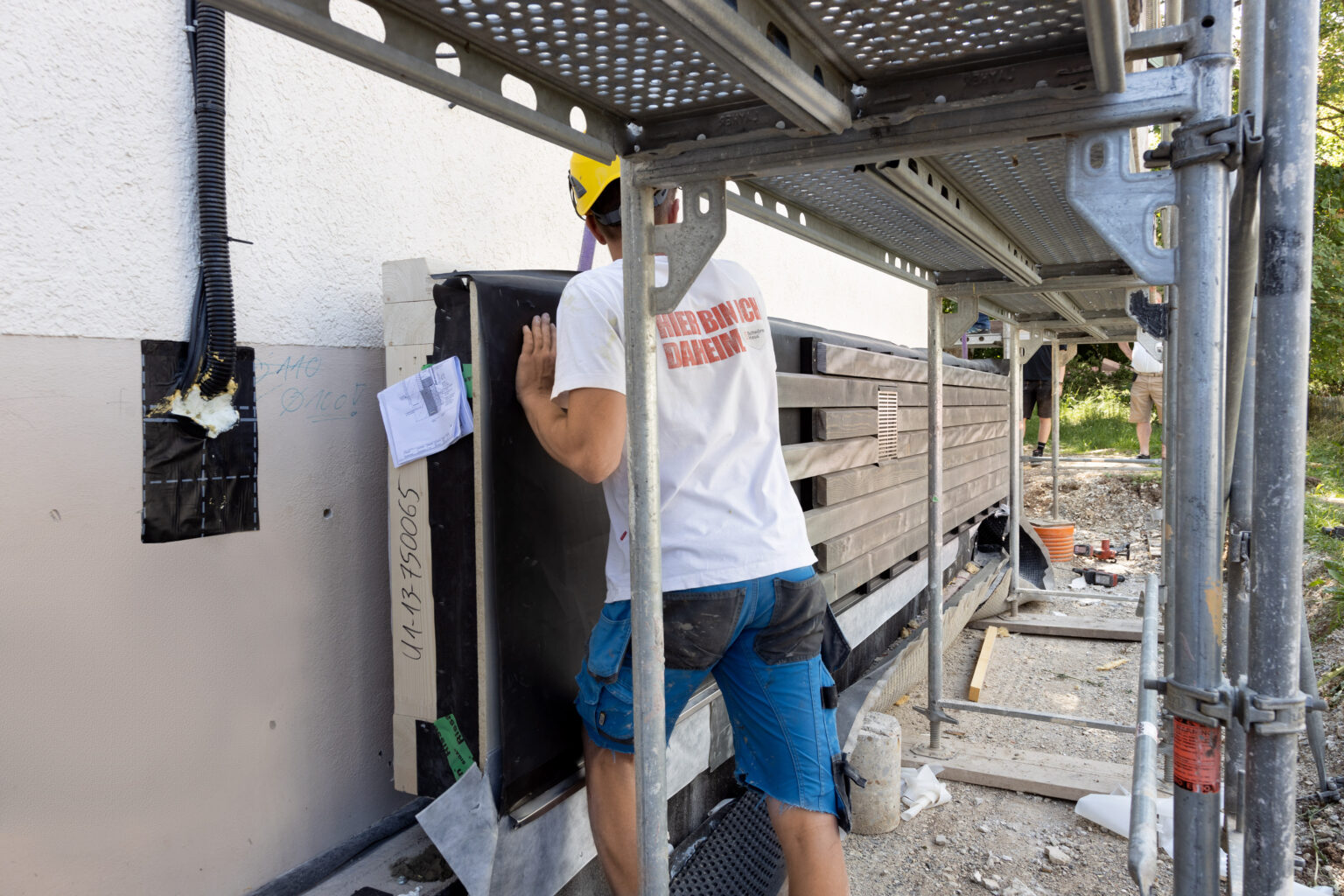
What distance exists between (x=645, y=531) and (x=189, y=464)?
1.17m

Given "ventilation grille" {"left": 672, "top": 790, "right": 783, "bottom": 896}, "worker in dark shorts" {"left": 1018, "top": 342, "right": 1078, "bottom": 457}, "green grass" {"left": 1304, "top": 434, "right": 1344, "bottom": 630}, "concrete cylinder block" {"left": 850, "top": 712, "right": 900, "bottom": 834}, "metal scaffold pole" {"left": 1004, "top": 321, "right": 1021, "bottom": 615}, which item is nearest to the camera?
"ventilation grille" {"left": 672, "top": 790, "right": 783, "bottom": 896}

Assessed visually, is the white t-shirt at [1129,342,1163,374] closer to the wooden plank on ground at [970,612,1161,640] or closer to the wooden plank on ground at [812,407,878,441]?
the wooden plank on ground at [970,612,1161,640]

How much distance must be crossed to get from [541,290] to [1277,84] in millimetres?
→ 1657

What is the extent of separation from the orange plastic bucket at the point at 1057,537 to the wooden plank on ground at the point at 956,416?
3.72 feet

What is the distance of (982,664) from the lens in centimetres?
575

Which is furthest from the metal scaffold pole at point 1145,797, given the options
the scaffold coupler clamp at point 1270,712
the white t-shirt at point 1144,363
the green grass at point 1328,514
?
the white t-shirt at point 1144,363

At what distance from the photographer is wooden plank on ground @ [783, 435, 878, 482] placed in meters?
3.66

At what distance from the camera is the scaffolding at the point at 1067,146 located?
4.26ft

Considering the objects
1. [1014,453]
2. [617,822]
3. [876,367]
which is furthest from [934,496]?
[1014,453]

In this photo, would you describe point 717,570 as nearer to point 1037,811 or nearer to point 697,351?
point 697,351

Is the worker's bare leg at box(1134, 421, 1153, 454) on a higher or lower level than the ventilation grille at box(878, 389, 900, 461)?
lower

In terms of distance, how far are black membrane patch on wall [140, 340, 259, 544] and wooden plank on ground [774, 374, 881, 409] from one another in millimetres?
1745

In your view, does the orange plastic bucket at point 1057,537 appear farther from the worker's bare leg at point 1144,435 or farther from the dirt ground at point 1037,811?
the worker's bare leg at point 1144,435

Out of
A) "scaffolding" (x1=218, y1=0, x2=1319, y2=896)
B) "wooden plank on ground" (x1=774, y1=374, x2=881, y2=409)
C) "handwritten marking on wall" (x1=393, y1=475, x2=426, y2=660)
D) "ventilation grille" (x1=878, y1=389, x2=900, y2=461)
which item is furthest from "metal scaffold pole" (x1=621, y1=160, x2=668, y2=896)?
"ventilation grille" (x1=878, y1=389, x2=900, y2=461)
